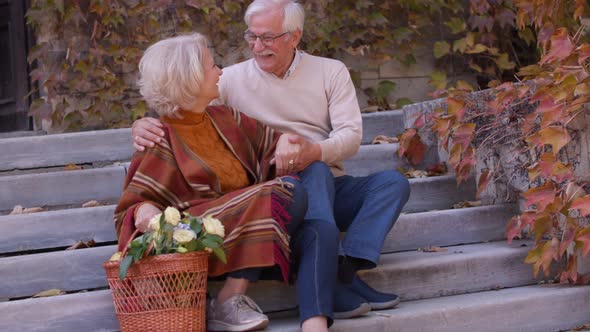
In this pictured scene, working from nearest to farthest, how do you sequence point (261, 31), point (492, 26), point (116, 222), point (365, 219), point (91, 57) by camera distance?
point (116, 222) → point (365, 219) → point (261, 31) → point (91, 57) → point (492, 26)

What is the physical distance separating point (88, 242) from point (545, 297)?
1.69m

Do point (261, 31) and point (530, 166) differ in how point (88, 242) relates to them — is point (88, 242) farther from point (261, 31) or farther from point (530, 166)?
point (530, 166)

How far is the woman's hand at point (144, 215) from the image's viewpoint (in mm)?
2584

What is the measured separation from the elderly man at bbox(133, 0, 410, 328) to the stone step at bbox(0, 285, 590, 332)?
4.2 inches

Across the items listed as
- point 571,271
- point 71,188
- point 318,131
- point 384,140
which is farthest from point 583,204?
point 71,188

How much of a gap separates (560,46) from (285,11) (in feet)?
3.29

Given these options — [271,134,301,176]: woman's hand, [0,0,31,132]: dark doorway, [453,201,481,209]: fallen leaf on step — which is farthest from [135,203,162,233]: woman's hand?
[0,0,31,132]: dark doorway

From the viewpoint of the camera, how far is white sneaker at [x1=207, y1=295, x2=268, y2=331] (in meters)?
2.64

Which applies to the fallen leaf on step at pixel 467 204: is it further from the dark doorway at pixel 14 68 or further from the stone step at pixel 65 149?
the dark doorway at pixel 14 68

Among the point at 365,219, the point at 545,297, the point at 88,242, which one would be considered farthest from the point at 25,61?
the point at 545,297

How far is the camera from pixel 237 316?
2641 mm

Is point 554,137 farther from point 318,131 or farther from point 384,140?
point 384,140

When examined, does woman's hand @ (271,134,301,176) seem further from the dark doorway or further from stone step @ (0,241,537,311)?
the dark doorway

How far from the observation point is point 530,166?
323cm
